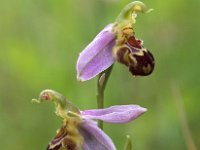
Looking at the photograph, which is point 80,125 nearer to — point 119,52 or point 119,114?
point 119,114

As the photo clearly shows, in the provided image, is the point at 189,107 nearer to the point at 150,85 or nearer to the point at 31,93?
the point at 150,85

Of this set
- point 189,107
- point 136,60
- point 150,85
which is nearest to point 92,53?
point 136,60

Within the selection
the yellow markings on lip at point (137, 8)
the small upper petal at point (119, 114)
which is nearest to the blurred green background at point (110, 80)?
the yellow markings on lip at point (137, 8)

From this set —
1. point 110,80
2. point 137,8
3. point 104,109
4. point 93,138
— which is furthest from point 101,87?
point 110,80

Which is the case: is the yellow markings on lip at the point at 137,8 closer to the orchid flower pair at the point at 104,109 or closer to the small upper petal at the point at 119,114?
the orchid flower pair at the point at 104,109

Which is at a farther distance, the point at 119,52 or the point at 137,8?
the point at 137,8

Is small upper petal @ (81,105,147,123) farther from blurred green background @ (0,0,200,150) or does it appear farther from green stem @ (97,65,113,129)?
blurred green background @ (0,0,200,150)
